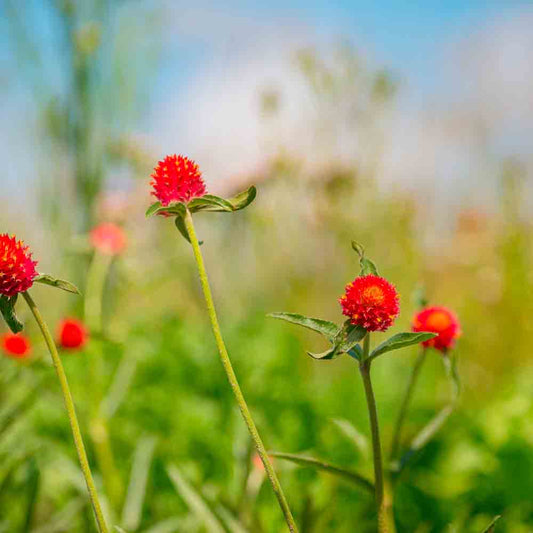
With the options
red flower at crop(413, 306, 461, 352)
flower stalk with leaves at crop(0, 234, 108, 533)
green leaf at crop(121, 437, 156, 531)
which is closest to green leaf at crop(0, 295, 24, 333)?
flower stalk with leaves at crop(0, 234, 108, 533)

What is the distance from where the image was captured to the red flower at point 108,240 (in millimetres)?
956

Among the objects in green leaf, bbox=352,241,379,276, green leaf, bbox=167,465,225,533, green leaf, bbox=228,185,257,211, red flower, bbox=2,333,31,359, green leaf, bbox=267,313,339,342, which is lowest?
green leaf, bbox=167,465,225,533

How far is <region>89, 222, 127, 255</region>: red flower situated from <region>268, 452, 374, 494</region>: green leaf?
0.58 m

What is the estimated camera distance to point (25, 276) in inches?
14.1

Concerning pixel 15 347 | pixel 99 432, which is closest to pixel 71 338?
pixel 15 347

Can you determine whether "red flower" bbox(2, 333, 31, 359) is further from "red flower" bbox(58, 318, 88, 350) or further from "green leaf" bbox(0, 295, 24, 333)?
"green leaf" bbox(0, 295, 24, 333)

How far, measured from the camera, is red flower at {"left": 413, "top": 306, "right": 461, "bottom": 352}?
47cm

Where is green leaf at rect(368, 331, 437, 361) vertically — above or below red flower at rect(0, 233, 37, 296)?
below

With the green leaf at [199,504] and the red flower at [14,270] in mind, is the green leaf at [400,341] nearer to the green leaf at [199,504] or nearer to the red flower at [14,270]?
the red flower at [14,270]

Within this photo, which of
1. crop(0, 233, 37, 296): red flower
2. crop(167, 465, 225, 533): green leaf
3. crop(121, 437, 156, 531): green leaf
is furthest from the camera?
crop(121, 437, 156, 531): green leaf

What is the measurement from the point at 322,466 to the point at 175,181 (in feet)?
0.63

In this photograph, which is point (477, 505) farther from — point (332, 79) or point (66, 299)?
point (66, 299)

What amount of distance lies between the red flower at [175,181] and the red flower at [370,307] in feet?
0.32

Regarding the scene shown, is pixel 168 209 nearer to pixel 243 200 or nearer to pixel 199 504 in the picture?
pixel 243 200
